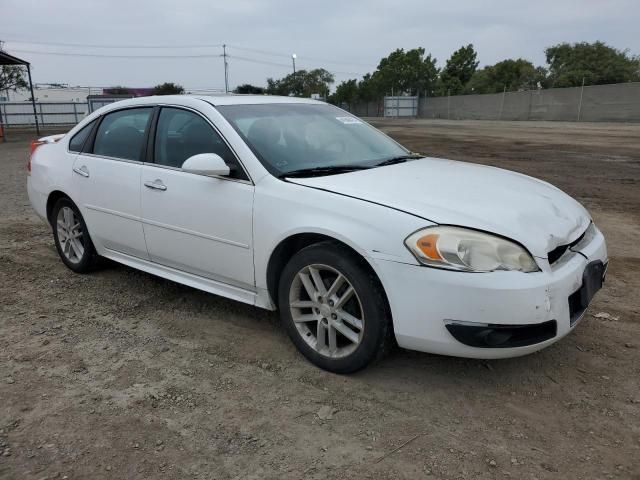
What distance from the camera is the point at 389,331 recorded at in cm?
289

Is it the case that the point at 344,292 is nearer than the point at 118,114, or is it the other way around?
the point at 344,292

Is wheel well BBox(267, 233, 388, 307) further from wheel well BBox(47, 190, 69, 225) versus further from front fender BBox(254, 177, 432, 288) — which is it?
wheel well BBox(47, 190, 69, 225)

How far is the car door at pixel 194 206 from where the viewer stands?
340 centimetres

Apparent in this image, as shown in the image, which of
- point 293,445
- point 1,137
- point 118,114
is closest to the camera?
point 293,445

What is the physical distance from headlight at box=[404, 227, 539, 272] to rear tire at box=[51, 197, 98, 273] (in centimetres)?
316

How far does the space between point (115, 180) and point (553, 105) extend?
122 feet

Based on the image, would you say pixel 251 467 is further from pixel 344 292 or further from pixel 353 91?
pixel 353 91

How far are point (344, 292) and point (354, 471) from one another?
0.98m

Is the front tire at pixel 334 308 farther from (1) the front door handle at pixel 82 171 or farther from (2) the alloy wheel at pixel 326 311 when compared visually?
(1) the front door handle at pixel 82 171

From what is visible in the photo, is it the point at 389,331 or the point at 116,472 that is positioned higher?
the point at 389,331

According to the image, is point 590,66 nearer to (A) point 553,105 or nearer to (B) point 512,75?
(B) point 512,75

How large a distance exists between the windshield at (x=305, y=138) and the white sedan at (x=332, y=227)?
0.05 feet

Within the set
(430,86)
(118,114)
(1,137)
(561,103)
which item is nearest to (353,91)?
(430,86)

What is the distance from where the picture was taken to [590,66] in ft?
193
